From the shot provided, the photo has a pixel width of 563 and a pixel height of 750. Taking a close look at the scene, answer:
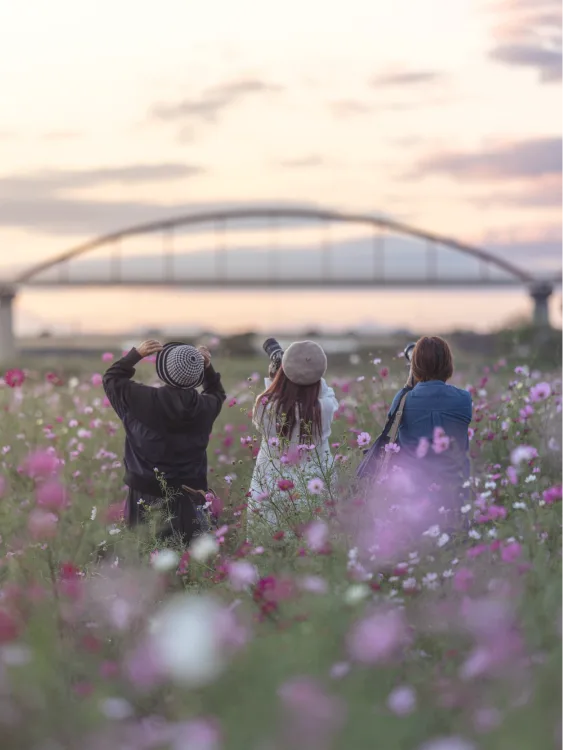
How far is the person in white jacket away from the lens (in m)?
5.21

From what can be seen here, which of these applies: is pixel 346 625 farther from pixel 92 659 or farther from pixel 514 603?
→ pixel 92 659

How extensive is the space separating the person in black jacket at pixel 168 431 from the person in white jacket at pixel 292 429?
1.18ft

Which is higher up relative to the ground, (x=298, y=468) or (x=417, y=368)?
(x=417, y=368)

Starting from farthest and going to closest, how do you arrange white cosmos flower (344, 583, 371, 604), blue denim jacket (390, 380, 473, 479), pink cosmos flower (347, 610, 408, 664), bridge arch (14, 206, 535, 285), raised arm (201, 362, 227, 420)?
bridge arch (14, 206, 535, 285) → raised arm (201, 362, 227, 420) → blue denim jacket (390, 380, 473, 479) → white cosmos flower (344, 583, 371, 604) → pink cosmos flower (347, 610, 408, 664)

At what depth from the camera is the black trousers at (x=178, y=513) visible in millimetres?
5676

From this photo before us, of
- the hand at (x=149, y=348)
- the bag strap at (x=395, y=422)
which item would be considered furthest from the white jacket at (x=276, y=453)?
the hand at (x=149, y=348)

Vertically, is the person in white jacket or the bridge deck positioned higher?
the bridge deck

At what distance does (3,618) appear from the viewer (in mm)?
2521

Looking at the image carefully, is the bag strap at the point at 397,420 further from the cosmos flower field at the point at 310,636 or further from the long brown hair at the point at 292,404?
the long brown hair at the point at 292,404

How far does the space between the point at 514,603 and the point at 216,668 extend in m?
1.13

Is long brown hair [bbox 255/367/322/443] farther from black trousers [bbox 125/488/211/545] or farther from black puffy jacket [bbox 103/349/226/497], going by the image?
black trousers [bbox 125/488/211/545]

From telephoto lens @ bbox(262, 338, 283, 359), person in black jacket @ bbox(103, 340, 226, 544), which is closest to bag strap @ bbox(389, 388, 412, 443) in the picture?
person in black jacket @ bbox(103, 340, 226, 544)

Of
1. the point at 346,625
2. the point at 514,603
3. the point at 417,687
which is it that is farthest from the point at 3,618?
the point at 514,603

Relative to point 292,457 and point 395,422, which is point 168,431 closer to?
point 292,457
